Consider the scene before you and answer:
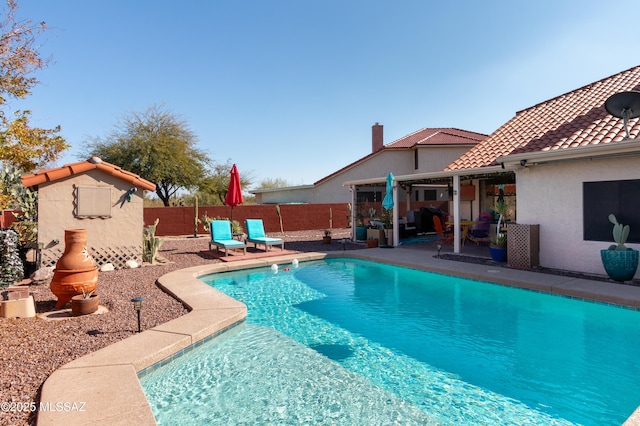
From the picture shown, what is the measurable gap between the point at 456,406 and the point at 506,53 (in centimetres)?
1469

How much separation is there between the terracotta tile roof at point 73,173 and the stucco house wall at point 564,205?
442 inches

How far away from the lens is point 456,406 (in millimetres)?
3840

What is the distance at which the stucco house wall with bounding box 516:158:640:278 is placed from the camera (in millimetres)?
8812

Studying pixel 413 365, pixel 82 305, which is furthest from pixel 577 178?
pixel 82 305

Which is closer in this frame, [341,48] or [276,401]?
[276,401]

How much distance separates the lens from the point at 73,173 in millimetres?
9539

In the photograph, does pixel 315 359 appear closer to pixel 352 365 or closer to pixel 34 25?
pixel 352 365

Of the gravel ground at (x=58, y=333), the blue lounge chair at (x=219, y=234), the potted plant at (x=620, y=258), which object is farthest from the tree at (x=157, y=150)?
the potted plant at (x=620, y=258)

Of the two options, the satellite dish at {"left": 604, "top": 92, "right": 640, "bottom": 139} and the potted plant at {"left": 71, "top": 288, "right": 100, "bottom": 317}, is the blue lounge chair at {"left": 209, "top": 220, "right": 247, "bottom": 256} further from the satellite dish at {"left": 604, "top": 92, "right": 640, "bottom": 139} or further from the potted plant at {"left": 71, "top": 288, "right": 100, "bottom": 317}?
the satellite dish at {"left": 604, "top": 92, "right": 640, "bottom": 139}

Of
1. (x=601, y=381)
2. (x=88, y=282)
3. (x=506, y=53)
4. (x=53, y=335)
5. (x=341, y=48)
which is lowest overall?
(x=601, y=381)

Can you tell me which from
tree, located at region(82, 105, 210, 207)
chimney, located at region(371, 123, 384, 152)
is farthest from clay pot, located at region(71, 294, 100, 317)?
chimney, located at region(371, 123, 384, 152)

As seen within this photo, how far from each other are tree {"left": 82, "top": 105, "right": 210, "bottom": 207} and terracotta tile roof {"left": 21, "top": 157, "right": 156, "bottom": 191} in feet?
63.5

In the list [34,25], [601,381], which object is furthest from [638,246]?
[34,25]

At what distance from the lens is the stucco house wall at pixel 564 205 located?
8.81m
